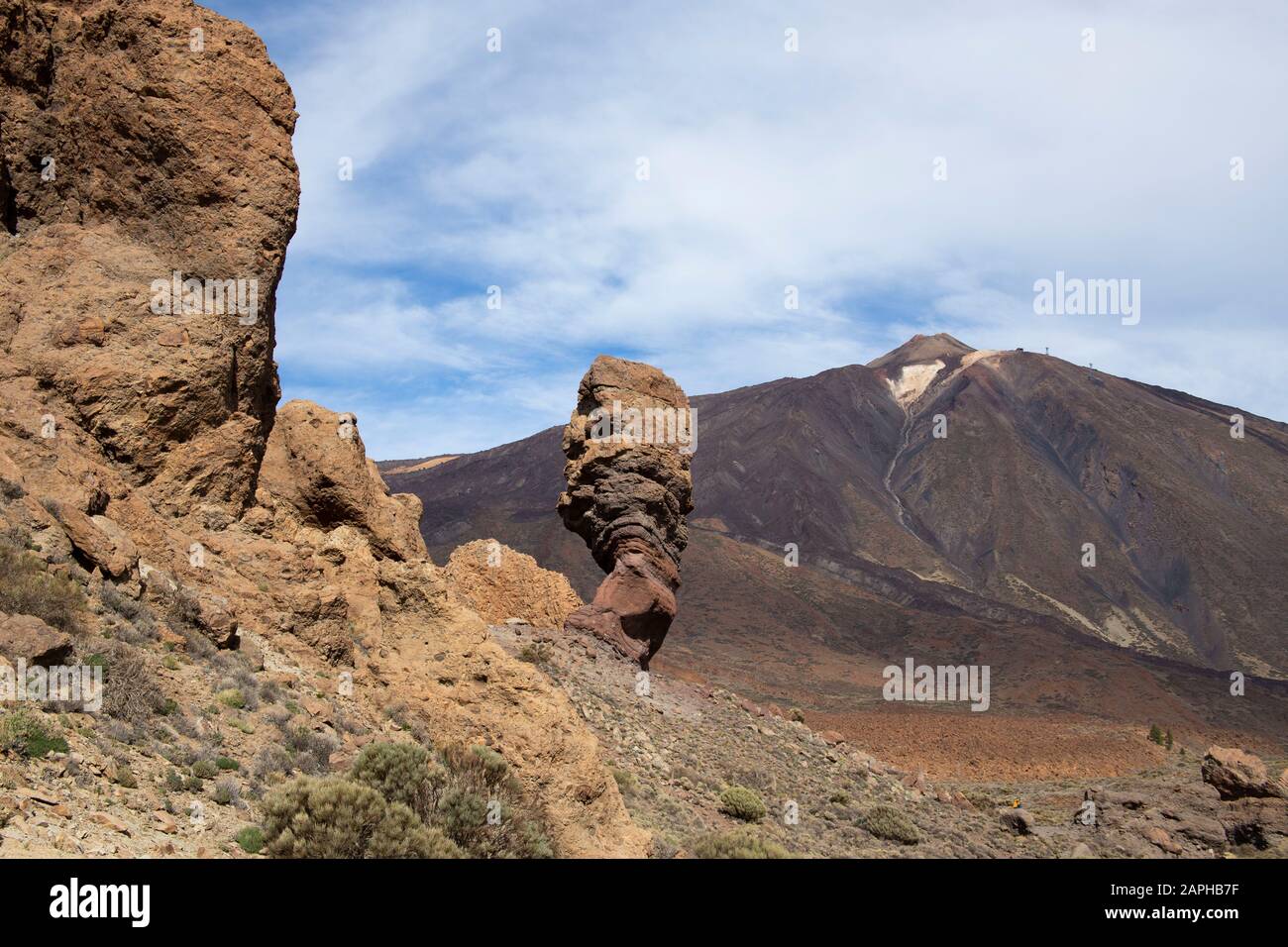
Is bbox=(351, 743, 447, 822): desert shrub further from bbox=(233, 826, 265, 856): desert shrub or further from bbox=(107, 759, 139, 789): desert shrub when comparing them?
bbox=(107, 759, 139, 789): desert shrub

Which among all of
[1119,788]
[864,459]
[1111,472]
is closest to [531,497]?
[864,459]

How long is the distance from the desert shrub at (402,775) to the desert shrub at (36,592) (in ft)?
7.49

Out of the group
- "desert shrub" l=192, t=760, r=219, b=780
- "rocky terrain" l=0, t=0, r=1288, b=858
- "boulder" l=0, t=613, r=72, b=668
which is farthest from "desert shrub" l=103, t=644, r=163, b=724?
"desert shrub" l=192, t=760, r=219, b=780

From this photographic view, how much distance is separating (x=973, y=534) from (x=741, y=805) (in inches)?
3984

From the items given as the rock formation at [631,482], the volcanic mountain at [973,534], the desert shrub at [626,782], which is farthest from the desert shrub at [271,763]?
the volcanic mountain at [973,534]

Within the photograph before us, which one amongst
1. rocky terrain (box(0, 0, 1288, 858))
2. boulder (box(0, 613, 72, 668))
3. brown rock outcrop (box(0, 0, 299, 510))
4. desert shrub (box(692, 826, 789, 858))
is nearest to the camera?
boulder (box(0, 613, 72, 668))

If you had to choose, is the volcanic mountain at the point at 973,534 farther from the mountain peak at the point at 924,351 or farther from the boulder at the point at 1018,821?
the boulder at the point at 1018,821

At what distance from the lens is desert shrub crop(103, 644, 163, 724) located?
21.2ft

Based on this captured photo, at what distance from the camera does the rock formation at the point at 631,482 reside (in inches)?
905

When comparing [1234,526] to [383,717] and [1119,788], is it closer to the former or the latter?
[1119,788]

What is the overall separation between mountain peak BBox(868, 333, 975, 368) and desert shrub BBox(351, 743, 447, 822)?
16631cm

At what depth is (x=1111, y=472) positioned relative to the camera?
11800 centimetres
